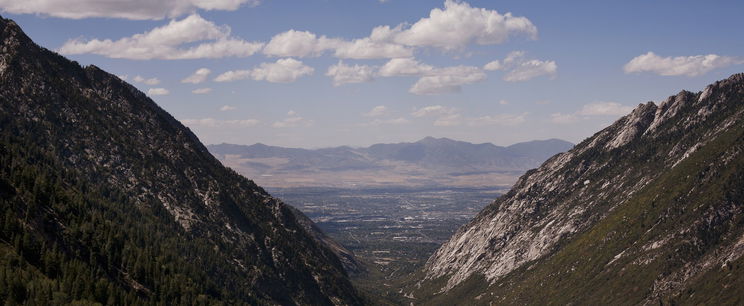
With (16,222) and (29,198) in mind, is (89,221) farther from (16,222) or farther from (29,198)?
(16,222)

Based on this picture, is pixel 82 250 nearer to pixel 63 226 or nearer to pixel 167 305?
pixel 63 226

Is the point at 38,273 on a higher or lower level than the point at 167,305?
higher

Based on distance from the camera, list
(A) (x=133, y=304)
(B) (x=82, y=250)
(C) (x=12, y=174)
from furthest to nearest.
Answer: (C) (x=12, y=174) < (B) (x=82, y=250) < (A) (x=133, y=304)

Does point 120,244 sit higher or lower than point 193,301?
higher

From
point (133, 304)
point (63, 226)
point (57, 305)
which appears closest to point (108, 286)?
point (133, 304)

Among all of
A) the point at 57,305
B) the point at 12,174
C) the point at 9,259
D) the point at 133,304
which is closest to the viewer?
the point at 57,305

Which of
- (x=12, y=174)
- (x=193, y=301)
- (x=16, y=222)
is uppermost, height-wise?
(x=12, y=174)

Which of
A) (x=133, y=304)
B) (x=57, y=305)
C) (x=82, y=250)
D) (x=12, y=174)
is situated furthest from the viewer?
(x=12, y=174)

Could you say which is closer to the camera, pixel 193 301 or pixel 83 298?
pixel 83 298

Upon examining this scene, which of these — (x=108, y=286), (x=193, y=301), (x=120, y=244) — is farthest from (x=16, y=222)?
(x=193, y=301)
